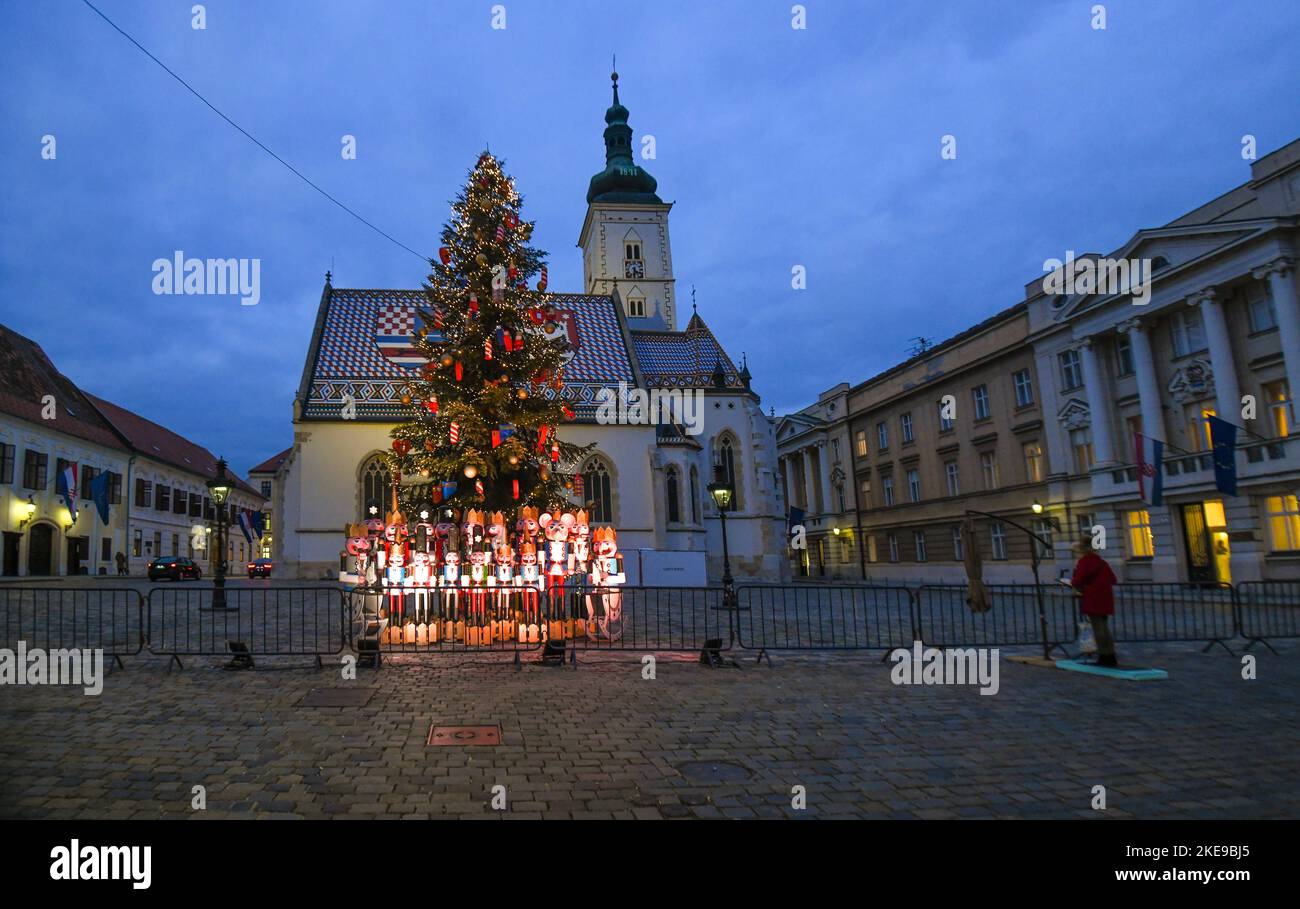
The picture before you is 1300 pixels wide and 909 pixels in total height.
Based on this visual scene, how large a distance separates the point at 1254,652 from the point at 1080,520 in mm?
19446

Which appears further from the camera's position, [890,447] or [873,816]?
[890,447]

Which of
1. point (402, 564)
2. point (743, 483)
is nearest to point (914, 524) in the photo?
point (743, 483)

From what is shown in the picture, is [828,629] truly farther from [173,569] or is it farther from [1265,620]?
[173,569]

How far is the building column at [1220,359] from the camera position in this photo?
23.0 meters

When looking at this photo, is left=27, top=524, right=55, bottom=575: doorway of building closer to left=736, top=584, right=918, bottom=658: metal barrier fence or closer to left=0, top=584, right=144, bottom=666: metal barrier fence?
left=0, top=584, right=144, bottom=666: metal barrier fence

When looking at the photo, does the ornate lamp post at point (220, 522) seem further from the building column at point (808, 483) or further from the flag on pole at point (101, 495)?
the building column at point (808, 483)

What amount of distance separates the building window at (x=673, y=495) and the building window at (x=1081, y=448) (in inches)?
696

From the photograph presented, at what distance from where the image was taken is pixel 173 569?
3167 cm

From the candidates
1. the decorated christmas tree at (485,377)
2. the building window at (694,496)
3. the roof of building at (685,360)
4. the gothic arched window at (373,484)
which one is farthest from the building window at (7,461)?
the building window at (694,496)

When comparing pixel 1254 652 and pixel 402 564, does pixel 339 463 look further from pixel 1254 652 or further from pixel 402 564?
pixel 1254 652

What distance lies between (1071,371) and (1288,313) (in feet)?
27.8

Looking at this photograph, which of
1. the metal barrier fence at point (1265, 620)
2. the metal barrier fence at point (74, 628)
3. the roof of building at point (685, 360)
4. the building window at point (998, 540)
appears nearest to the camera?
the metal barrier fence at point (74, 628)

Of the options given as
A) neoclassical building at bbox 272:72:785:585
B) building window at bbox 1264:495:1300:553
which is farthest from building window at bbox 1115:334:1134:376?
neoclassical building at bbox 272:72:785:585
